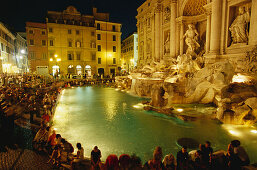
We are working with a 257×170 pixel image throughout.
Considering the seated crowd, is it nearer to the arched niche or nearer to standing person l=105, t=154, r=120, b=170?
standing person l=105, t=154, r=120, b=170

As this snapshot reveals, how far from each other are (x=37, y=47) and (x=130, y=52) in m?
23.5

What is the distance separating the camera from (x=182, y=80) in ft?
38.7

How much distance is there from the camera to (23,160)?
4.71m

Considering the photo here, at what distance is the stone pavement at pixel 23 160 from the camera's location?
442 cm

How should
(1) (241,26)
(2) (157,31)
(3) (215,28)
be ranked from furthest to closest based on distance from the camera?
1. (2) (157,31)
2. (3) (215,28)
3. (1) (241,26)

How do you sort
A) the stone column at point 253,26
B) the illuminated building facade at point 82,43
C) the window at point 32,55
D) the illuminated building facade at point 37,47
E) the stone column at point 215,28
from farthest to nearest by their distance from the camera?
1. the illuminated building facade at point 82,43
2. the window at point 32,55
3. the illuminated building facade at point 37,47
4. the stone column at point 215,28
5. the stone column at point 253,26

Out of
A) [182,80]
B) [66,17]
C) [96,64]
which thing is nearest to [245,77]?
[182,80]

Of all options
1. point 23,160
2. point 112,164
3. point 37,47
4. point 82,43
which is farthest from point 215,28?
point 37,47

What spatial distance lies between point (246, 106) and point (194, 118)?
2251mm

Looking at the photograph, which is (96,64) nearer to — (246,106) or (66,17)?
(66,17)

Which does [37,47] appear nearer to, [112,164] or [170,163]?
[112,164]

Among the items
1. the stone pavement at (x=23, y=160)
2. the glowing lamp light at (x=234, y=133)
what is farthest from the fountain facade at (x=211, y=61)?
the stone pavement at (x=23, y=160)

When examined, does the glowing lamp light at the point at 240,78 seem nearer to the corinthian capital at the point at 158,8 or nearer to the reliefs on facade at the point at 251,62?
the reliefs on facade at the point at 251,62

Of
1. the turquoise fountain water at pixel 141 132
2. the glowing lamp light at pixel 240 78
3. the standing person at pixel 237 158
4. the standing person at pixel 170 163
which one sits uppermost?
the glowing lamp light at pixel 240 78
